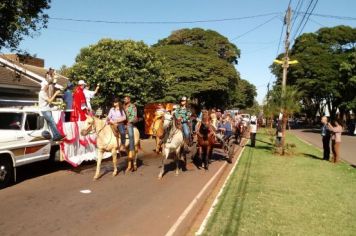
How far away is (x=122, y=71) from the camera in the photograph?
29.9m

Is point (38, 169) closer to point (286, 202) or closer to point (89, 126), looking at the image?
point (89, 126)

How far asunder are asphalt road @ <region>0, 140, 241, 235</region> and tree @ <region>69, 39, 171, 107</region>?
1494 centimetres

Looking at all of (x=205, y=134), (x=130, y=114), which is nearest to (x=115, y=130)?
(x=130, y=114)

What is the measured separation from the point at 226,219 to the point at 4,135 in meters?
6.65

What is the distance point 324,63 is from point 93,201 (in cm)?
5461

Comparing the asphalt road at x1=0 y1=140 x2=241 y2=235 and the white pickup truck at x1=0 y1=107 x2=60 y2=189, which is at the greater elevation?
the white pickup truck at x1=0 y1=107 x2=60 y2=189

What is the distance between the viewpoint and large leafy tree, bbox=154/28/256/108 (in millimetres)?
53375

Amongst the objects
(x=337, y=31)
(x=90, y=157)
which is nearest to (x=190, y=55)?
(x=337, y=31)

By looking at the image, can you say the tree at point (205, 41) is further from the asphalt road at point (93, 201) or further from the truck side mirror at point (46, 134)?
the truck side mirror at point (46, 134)

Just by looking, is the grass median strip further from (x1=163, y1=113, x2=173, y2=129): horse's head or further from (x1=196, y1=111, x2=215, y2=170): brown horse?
(x1=163, y1=113, x2=173, y2=129): horse's head

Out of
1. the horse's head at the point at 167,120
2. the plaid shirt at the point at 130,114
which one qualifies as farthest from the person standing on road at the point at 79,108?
the horse's head at the point at 167,120

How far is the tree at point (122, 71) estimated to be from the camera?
98.7 ft

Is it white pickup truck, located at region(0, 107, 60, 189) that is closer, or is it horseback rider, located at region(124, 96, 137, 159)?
white pickup truck, located at region(0, 107, 60, 189)

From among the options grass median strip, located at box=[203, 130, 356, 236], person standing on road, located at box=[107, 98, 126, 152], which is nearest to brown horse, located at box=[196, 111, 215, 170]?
grass median strip, located at box=[203, 130, 356, 236]
